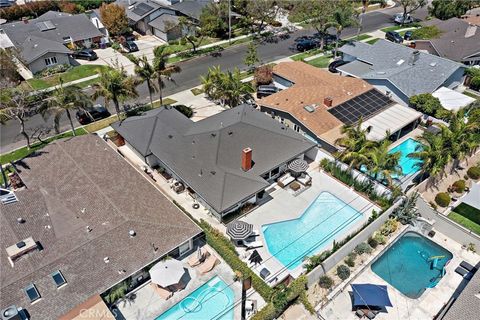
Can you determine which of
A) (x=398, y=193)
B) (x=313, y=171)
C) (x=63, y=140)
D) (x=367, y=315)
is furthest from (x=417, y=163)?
(x=63, y=140)

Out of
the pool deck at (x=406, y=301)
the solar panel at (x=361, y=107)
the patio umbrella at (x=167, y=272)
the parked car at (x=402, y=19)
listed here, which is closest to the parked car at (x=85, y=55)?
the solar panel at (x=361, y=107)

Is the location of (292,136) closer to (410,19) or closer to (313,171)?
(313,171)

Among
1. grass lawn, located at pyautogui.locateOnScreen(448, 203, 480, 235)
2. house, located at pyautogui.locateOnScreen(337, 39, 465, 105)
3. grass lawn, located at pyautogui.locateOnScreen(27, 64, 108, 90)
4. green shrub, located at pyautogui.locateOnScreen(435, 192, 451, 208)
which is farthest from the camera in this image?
grass lawn, located at pyautogui.locateOnScreen(27, 64, 108, 90)

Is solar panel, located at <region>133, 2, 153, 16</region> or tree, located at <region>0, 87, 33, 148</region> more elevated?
tree, located at <region>0, 87, 33, 148</region>

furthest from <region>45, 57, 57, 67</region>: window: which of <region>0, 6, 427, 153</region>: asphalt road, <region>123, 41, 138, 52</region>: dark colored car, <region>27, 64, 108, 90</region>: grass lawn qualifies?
<region>0, 6, 427, 153</region>: asphalt road

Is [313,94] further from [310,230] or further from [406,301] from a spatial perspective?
[406,301]

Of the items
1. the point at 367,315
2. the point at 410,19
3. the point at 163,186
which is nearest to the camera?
the point at 367,315

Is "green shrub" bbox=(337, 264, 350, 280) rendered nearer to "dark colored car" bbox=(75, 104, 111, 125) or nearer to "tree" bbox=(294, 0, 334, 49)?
"dark colored car" bbox=(75, 104, 111, 125)
